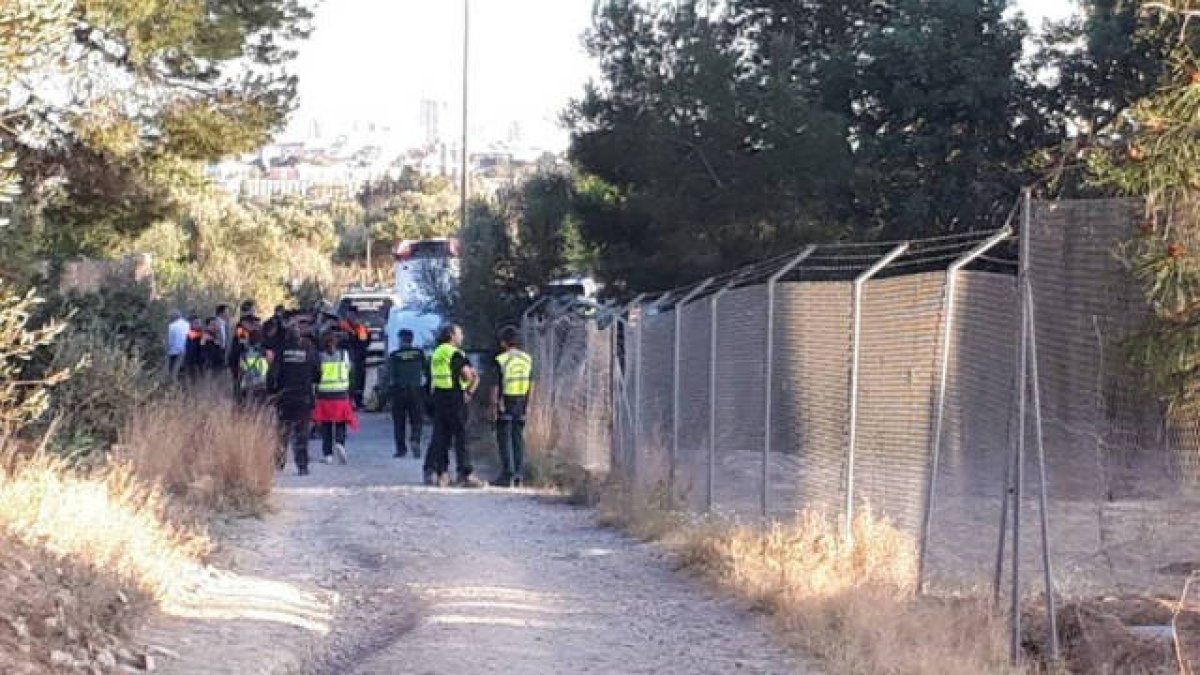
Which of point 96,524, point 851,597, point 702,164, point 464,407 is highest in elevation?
point 702,164

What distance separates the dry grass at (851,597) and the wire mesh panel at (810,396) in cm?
50

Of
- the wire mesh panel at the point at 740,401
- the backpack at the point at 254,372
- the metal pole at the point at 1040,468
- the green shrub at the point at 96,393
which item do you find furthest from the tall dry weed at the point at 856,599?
the backpack at the point at 254,372

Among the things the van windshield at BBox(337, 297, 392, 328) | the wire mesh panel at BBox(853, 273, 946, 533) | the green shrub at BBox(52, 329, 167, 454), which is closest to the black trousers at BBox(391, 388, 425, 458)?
the green shrub at BBox(52, 329, 167, 454)

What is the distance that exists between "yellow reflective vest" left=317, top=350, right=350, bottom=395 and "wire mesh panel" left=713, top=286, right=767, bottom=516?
6.94 m

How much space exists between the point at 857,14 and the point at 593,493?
15.9 meters

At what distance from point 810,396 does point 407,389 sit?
10.4 meters

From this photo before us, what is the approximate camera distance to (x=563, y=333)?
Result: 24016 millimetres

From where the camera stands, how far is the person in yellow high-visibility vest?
2067 centimetres

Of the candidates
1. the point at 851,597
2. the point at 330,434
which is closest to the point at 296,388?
the point at 330,434

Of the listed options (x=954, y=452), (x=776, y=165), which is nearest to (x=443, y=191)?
(x=776, y=165)

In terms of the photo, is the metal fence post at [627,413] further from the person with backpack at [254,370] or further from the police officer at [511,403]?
the person with backpack at [254,370]

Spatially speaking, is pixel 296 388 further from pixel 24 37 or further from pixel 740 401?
pixel 24 37

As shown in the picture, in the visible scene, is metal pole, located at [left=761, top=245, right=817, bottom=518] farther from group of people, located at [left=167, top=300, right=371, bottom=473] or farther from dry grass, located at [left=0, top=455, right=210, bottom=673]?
group of people, located at [left=167, top=300, right=371, bottom=473]

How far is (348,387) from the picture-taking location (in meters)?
21.4
